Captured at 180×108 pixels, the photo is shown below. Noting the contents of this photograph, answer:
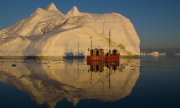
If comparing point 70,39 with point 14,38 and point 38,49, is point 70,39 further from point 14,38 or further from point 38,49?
point 14,38

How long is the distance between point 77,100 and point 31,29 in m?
155

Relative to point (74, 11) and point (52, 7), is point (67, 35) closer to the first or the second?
point (74, 11)

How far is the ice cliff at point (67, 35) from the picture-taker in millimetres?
121562

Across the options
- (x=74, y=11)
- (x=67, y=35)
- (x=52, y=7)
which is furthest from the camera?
(x=52, y=7)

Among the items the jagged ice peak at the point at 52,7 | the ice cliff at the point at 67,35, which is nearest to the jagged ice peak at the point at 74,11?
the ice cliff at the point at 67,35

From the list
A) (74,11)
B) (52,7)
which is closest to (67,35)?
(74,11)

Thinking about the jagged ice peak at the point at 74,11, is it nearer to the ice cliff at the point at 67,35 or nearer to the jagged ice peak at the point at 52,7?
the ice cliff at the point at 67,35

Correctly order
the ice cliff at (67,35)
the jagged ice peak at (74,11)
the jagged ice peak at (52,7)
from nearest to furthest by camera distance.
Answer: the ice cliff at (67,35), the jagged ice peak at (74,11), the jagged ice peak at (52,7)

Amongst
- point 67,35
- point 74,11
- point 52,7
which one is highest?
point 52,7

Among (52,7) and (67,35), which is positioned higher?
(52,7)

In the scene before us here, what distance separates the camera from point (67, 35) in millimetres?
124062

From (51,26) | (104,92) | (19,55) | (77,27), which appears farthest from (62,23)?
(104,92)

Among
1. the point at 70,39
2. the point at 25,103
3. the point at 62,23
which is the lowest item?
the point at 25,103

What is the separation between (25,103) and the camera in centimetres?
1622
